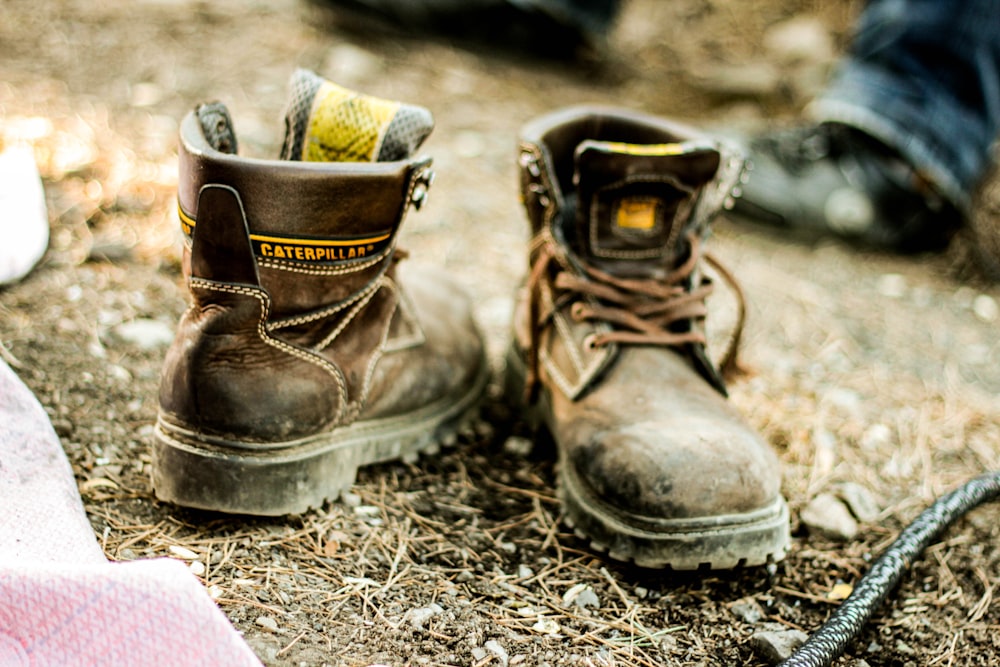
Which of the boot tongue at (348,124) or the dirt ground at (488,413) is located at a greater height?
the boot tongue at (348,124)

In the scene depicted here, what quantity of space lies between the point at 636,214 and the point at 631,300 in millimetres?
182

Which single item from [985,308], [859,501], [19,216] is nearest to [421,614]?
[859,501]

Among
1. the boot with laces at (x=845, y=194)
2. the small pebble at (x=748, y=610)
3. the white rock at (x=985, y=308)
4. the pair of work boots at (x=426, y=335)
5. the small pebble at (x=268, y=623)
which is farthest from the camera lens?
the boot with laces at (x=845, y=194)

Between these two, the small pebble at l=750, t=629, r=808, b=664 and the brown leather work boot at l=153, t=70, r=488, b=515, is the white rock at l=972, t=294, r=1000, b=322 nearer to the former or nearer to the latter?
the small pebble at l=750, t=629, r=808, b=664

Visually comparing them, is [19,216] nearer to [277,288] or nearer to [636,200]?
[277,288]

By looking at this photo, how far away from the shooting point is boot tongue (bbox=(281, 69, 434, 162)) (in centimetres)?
153

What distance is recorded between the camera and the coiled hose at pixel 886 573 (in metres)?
1.32

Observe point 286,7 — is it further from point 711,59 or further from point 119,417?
point 119,417

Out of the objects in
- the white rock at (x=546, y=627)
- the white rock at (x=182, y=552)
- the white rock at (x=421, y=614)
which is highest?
the white rock at (x=546, y=627)

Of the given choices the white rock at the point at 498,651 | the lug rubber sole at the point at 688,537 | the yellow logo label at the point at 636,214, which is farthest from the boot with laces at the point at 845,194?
the white rock at the point at 498,651

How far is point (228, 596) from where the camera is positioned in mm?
1297

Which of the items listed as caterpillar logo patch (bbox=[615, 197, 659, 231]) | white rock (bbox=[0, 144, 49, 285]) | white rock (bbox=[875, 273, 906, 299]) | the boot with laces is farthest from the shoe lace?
the boot with laces

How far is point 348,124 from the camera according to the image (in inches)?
60.7

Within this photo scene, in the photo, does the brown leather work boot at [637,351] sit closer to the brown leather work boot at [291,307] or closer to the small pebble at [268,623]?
the brown leather work boot at [291,307]
